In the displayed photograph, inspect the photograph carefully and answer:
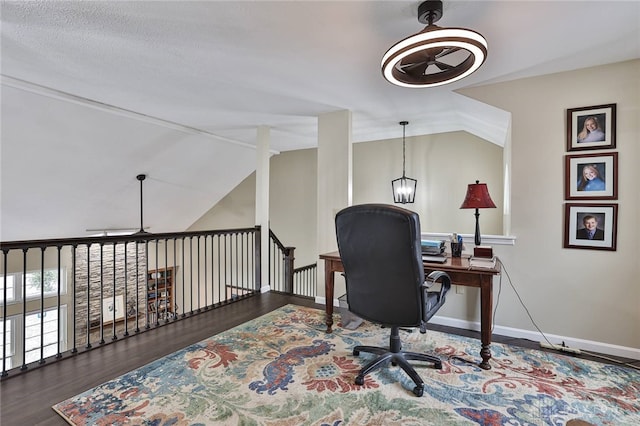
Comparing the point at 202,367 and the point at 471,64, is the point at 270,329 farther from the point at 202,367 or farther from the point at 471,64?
the point at 471,64

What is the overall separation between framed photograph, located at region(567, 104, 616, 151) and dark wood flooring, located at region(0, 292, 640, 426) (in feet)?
5.94

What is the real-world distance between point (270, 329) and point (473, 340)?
1919 mm

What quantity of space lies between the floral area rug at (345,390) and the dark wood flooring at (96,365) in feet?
0.39

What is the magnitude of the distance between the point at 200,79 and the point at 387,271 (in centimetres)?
248

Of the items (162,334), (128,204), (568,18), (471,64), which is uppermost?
(568,18)

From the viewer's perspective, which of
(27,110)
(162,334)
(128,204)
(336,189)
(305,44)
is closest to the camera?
(305,44)

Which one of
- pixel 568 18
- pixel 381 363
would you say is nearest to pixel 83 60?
pixel 381 363

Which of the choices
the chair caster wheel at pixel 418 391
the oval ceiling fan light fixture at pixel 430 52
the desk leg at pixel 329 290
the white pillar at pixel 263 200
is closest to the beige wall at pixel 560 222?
the oval ceiling fan light fixture at pixel 430 52

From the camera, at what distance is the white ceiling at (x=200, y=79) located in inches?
77.8

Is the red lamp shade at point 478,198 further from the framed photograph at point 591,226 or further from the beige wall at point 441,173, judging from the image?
the beige wall at point 441,173

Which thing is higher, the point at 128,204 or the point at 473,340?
the point at 128,204

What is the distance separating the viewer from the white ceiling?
1976 millimetres

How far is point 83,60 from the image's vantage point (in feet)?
8.45

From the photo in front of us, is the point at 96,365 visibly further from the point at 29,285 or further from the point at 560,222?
the point at 29,285
